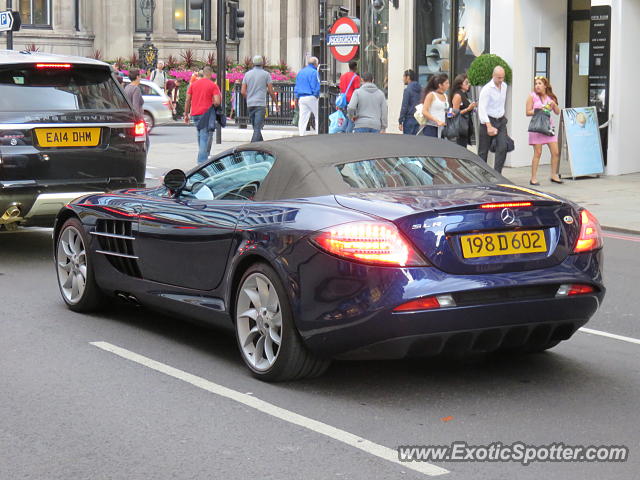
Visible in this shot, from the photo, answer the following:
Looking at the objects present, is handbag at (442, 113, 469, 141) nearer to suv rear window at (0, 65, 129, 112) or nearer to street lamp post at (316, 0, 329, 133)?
street lamp post at (316, 0, 329, 133)

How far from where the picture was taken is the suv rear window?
1104 cm

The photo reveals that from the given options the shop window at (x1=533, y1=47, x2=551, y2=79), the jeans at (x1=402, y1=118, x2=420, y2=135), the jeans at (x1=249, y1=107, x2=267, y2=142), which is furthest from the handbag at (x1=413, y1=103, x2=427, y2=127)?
the jeans at (x1=249, y1=107, x2=267, y2=142)

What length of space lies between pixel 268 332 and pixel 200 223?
3.24 ft

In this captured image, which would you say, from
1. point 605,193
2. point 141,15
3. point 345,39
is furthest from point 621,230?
point 141,15

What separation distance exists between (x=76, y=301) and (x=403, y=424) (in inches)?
145

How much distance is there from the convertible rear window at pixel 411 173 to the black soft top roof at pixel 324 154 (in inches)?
1.9

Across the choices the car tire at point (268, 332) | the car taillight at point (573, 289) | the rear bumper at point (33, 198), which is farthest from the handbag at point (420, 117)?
the car taillight at point (573, 289)

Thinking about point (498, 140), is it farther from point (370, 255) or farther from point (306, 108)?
point (370, 255)

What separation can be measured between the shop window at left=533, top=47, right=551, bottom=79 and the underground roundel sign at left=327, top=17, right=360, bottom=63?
10.5 ft

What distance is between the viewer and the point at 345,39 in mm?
21531

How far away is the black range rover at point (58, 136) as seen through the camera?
10805 millimetres

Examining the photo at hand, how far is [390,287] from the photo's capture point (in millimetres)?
5930

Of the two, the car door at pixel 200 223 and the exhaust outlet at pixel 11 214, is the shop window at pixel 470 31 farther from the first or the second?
the car door at pixel 200 223

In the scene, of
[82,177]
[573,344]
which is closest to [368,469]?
[573,344]
